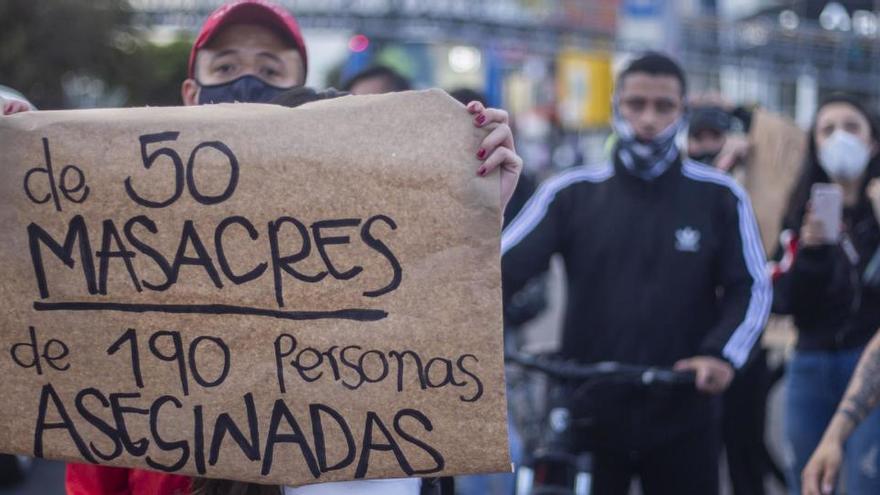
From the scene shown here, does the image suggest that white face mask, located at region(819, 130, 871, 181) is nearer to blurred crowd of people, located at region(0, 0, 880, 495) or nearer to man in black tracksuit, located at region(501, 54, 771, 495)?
blurred crowd of people, located at region(0, 0, 880, 495)

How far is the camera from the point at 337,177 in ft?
7.17

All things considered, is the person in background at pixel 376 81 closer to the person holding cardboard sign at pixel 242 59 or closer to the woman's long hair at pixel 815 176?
the woman's long hair at pixel 815 176

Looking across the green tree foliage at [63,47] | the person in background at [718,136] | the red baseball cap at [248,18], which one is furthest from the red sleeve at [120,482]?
the green tree foliage at [63,47]

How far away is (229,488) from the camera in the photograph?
230cm

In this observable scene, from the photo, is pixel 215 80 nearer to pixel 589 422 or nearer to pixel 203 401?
pixel 203 401

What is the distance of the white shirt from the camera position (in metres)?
2.25

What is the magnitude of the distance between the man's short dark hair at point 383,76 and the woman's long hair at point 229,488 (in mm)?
3416

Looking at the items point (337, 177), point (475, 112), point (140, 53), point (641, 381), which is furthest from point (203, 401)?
point (140, 53)

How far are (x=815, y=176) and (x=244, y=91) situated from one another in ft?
8.76

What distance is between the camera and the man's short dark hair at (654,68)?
3920 millimetres

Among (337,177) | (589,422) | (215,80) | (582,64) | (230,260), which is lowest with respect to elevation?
(589,422)

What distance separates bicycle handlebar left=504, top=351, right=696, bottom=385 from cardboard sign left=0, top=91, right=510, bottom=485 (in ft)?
4.82

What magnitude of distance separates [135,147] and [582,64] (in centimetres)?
4265

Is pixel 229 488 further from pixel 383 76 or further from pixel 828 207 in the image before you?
pixel 383 76
